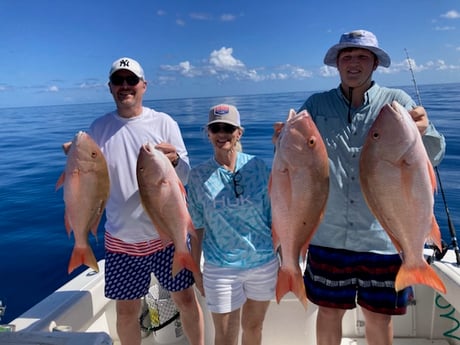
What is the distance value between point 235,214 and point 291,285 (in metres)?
0.58

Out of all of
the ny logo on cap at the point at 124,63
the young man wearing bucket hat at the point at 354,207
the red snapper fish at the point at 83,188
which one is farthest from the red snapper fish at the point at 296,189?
the ny logo on cap at the point at 124,63

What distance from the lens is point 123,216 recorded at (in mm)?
2701

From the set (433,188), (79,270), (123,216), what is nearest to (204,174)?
(123,216)

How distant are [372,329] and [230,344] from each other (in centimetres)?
96

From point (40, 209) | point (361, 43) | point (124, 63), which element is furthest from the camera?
point (40, 209)

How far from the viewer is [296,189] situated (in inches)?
80.9

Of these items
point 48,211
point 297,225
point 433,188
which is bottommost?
point 48,211

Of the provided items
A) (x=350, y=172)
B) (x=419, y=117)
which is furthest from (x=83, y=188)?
(x=419, y=117)

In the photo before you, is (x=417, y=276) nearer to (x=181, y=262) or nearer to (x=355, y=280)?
(x=355, y=280)

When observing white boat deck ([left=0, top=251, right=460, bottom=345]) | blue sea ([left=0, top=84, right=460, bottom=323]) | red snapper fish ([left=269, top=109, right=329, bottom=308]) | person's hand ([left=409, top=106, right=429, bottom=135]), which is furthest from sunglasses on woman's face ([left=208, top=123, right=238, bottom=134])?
white boat deck ([left=0, top=251, right=460, bottom=345])

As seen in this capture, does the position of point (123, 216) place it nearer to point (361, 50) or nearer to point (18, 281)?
point (361, 50)

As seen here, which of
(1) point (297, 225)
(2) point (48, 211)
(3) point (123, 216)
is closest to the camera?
(1) point (297, 225)

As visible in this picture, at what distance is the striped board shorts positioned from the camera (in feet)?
7.79

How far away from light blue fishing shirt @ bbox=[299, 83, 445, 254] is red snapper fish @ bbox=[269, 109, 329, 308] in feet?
Result: 1.10
